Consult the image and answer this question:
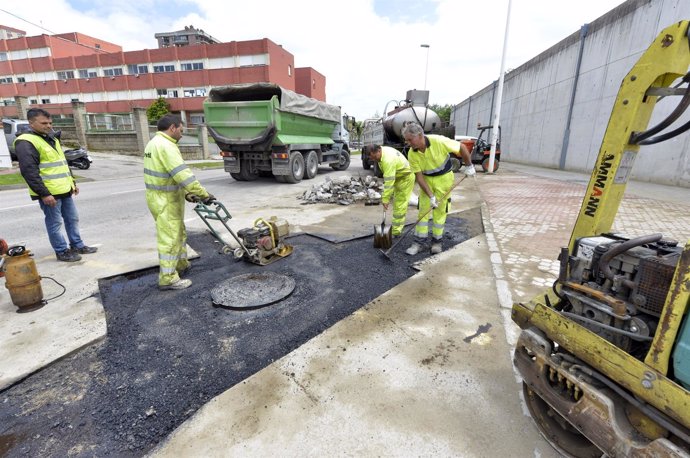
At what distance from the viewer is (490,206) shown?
7.65 m

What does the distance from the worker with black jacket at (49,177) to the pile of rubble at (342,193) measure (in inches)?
178

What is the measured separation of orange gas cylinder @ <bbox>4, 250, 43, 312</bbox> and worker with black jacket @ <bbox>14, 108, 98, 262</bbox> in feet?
3.69

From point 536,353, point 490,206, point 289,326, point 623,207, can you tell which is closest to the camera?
point 536,353

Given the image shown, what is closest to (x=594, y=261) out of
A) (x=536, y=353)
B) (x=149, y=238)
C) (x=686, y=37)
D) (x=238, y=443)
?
(x=536, y=353)

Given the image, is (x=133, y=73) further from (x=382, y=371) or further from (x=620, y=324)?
(x=620, y=324)

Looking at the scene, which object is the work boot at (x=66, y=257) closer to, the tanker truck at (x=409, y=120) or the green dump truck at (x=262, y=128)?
the green dump truck at (x=262, y=128)

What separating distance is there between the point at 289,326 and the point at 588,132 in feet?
48.8

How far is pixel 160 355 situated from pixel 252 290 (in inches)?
42.8

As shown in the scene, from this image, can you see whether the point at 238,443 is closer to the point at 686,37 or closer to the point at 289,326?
the point at 289,326

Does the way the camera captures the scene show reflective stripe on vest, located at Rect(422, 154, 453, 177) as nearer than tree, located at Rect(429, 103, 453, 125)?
Yes

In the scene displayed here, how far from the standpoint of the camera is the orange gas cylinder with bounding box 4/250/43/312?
2.96 meters

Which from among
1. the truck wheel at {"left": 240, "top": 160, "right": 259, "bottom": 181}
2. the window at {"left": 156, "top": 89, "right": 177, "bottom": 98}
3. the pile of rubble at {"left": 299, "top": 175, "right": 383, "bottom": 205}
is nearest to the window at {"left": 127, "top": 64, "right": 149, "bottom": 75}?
the window at {"left": 156, "top": 89, "right": 177, "bottom": 98}

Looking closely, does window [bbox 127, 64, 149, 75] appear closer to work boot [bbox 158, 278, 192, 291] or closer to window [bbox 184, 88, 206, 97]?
window [bbox 184, 88, 206, 97]

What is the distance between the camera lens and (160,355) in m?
2.50
